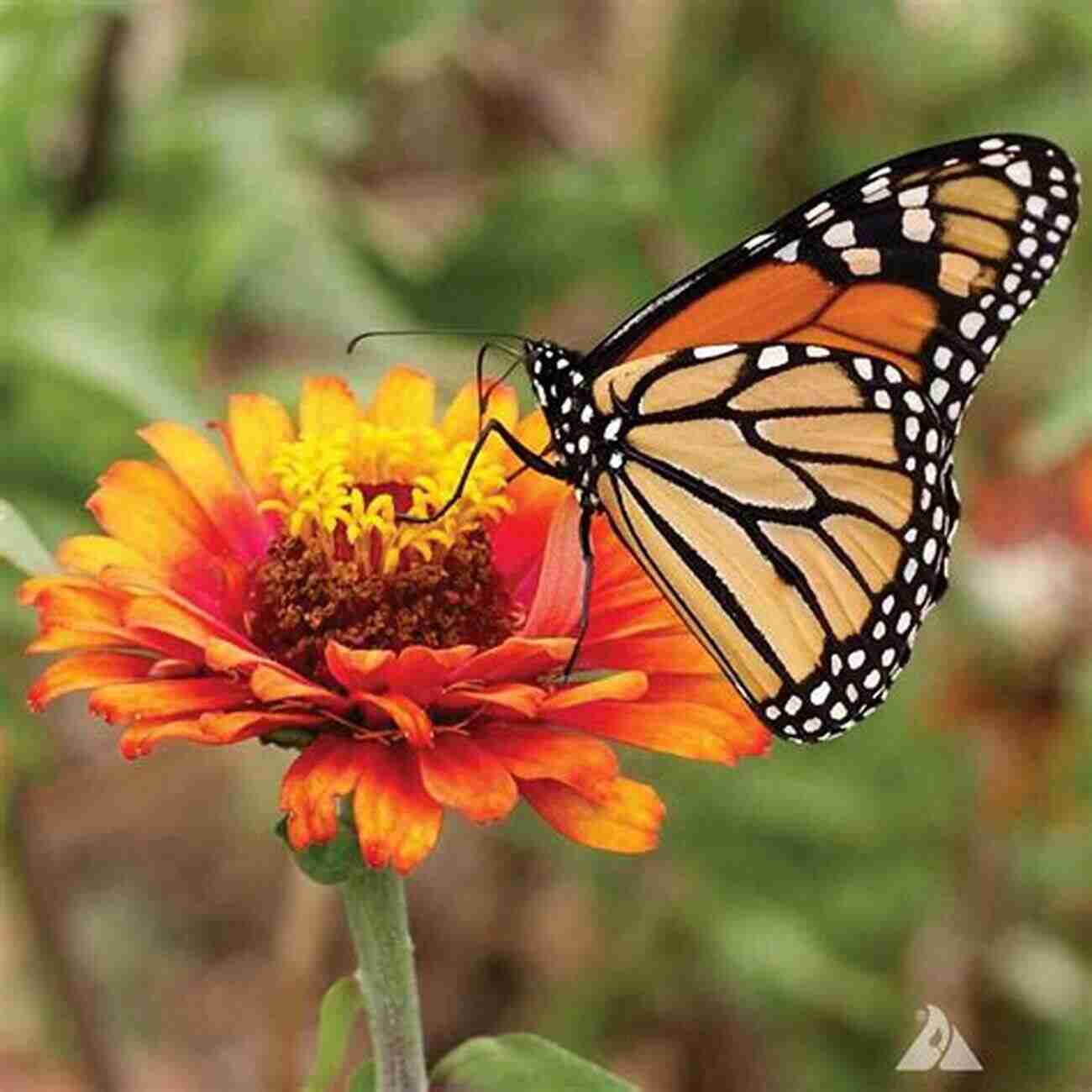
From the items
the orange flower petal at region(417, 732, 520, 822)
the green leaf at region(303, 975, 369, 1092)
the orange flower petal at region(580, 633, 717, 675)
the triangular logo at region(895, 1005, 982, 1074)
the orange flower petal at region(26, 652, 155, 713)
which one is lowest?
the triangular logo at region(895, 1005, 982, 1074)

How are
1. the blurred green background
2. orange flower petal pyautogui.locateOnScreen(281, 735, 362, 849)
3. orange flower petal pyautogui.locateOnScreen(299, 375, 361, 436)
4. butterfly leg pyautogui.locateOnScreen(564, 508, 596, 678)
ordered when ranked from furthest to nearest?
the blurred green background → orange flower petal pyautogui.locateOnScreen(299, 375, 361, 436) → butterfly leg pyautogui.locateOnScreen(564, 508, 596, 678) → orange flower petal pyautogui.locateOnScreen(281, 735, 362, 849)

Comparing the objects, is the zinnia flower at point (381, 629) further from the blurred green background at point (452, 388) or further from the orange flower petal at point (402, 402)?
the blurred green background at point (452, 388)

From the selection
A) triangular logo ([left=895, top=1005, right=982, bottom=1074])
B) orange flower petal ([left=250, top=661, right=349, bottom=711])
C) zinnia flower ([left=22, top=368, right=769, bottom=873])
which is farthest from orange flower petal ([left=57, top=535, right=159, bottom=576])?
triangular logo ([left=895, top=1005, right=982, bottom=1074])

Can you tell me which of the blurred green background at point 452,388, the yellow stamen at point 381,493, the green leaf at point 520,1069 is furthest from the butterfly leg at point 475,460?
the blurred green background at point 452,388

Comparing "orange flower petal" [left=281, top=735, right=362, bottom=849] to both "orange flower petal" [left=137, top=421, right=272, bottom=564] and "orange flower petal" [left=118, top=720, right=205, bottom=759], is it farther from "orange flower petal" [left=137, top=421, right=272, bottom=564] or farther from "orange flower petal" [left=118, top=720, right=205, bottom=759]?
"orange flower petal" [left=137, top=421, right=272, bottom=564]

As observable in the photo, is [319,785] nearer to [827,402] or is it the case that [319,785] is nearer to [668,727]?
[668,727]

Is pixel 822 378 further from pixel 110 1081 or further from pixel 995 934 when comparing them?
pixel 110 1081

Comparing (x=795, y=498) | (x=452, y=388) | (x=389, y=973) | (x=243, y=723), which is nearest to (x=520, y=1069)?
(x=389, y=973)
